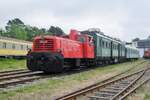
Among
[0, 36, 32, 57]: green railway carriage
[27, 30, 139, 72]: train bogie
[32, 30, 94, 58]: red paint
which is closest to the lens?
[27, 30, 139, 72]: train bogie

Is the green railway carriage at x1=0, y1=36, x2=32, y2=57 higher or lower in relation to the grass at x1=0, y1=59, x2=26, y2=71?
higher

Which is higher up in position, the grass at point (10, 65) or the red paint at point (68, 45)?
the red paint at point (68, 45)

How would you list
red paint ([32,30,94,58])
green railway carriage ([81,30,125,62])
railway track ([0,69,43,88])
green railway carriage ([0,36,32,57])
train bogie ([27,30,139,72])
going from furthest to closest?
green railway carriage ([0,36,32,57])
green railway carriage ([81,30,125,62])
red paint ([32,30,94,58])
train bogie ([27,30,139,72])
railway track ([0,69,43,88])

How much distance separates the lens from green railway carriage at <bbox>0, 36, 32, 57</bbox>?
43625mm

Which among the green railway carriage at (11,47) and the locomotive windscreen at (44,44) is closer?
the locomotive windscreen at (44,44)

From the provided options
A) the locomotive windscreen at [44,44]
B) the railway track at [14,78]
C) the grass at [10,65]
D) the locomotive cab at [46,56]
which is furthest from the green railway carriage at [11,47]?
the railway track at [14,78]

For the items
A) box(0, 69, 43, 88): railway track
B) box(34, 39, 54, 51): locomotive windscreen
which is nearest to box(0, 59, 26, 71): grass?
box(34, 39, 54, 51): locomotive windscreen

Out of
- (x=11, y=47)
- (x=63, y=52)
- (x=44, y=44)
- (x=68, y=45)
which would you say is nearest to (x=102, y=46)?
(x=68, y=45)

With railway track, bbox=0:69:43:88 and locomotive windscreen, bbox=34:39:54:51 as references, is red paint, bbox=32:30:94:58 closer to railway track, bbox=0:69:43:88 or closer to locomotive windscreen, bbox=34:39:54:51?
locomotive windscreen, bbox=34:39:54:51

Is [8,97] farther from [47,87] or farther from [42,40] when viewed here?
[42,40]

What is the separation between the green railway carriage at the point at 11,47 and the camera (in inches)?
1718

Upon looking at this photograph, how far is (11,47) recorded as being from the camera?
46625 millimetres

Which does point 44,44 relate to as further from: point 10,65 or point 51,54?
point 10,65

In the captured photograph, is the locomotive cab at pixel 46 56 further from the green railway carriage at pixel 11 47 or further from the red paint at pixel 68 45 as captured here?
the green railway carriage at pixel 11 47
